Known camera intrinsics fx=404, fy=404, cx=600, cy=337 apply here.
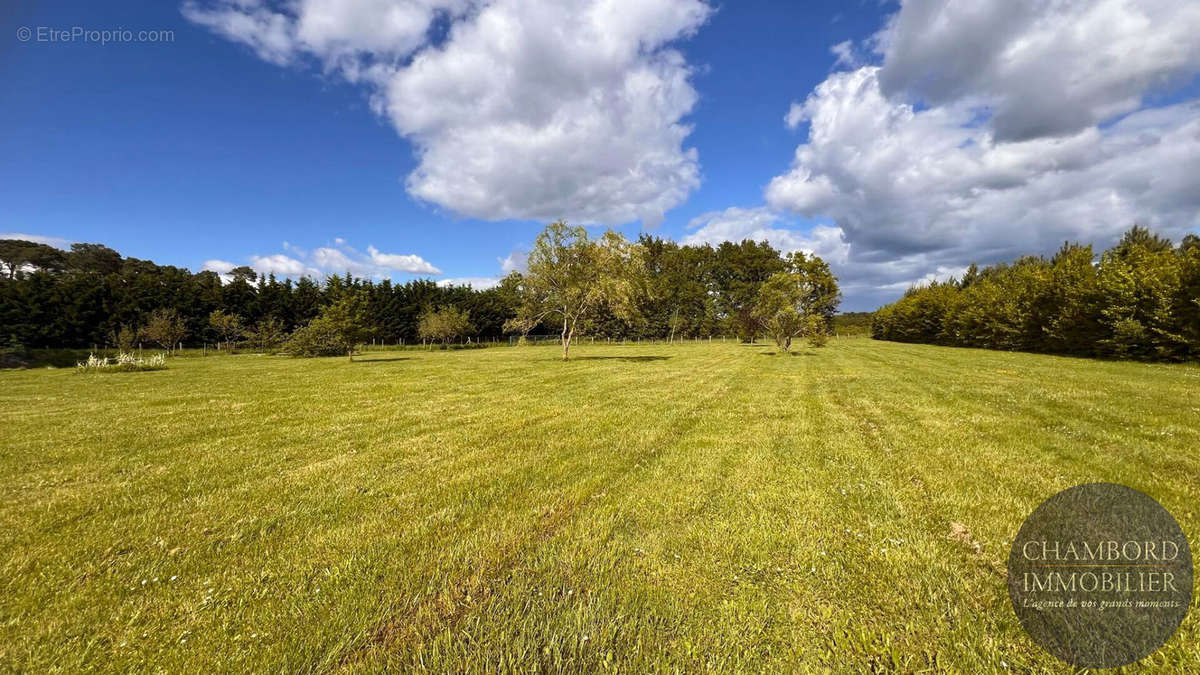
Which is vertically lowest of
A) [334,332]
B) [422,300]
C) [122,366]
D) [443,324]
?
[122,366]

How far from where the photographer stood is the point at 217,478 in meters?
6.62

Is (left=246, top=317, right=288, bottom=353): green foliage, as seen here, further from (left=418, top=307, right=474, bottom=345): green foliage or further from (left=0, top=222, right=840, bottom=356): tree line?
(left=418, top=307, right=474, bottom=345): green foliage

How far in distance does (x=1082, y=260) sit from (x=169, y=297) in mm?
113920

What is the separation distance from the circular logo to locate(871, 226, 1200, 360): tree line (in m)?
36.0

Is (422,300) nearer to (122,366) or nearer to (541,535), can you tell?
(122,366)

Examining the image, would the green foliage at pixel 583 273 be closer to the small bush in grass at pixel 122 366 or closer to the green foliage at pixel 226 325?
the small bush in grass at pixel 122 366

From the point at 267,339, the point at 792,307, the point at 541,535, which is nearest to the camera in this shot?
the point at 541,535

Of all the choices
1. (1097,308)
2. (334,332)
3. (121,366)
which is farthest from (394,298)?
(1097,308)

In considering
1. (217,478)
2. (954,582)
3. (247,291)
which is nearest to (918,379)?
(954,582)

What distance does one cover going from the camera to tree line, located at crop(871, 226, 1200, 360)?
26.2m

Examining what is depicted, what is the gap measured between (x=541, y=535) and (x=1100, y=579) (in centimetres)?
551

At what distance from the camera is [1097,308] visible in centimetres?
3195

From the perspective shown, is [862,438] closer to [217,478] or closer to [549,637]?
[549,637]

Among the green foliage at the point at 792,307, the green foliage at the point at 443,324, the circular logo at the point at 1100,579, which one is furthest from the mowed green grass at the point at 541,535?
the green foliage at the point at 443,324
